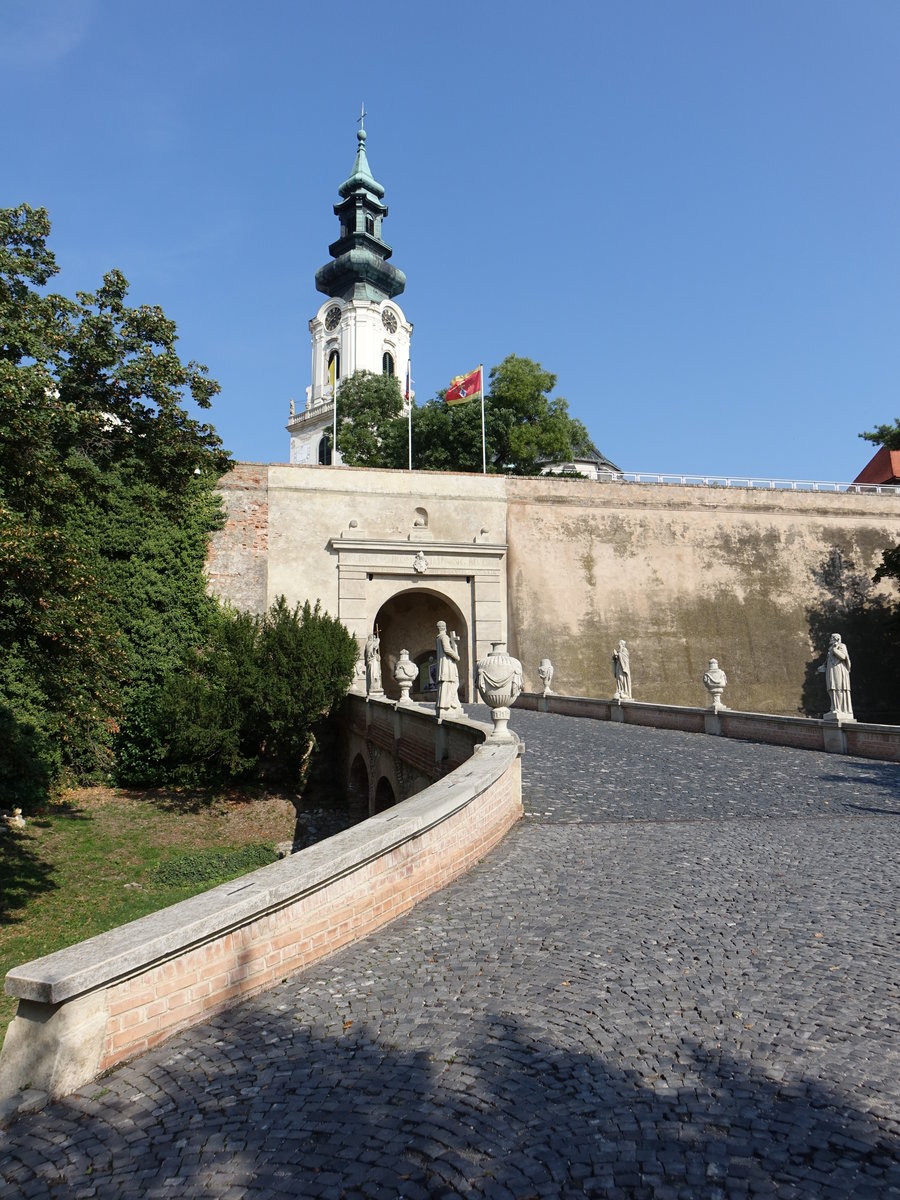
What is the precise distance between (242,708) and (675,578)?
16.5 meters

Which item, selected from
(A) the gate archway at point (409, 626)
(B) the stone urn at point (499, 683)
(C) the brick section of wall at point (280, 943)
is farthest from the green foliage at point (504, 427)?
(C) the brick section of wall at point (280, 943)

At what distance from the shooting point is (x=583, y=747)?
14188 mm

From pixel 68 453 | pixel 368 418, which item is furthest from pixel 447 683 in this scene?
pixel 368 418

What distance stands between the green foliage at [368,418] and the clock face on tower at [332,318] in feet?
33.8

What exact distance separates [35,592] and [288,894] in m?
6.23

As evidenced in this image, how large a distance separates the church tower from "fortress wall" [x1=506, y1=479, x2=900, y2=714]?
23.4m

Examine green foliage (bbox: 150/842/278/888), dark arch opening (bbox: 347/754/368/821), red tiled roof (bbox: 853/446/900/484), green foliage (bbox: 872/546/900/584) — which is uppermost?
red tiled roof (bbox: 853/446/900/484)

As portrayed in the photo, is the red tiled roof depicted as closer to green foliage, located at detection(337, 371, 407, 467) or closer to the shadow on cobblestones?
green foliage, located at detection(337, 371, 407, 467)

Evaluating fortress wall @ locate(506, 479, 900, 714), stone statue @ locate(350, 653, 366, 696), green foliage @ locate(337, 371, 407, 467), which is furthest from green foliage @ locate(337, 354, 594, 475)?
stone statue @ locate(350, 653, 366, 696)

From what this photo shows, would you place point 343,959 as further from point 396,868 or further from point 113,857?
point 113,857

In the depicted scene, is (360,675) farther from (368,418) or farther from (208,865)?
(368,418)

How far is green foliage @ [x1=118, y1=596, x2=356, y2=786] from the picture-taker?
19.4 metres

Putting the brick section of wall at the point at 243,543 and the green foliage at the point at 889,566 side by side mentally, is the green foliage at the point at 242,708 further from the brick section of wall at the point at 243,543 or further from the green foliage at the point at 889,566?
the green foliage at the point at 889,566

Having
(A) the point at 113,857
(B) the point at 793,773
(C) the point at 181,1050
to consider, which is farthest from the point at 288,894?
(A) the point at 113,857
